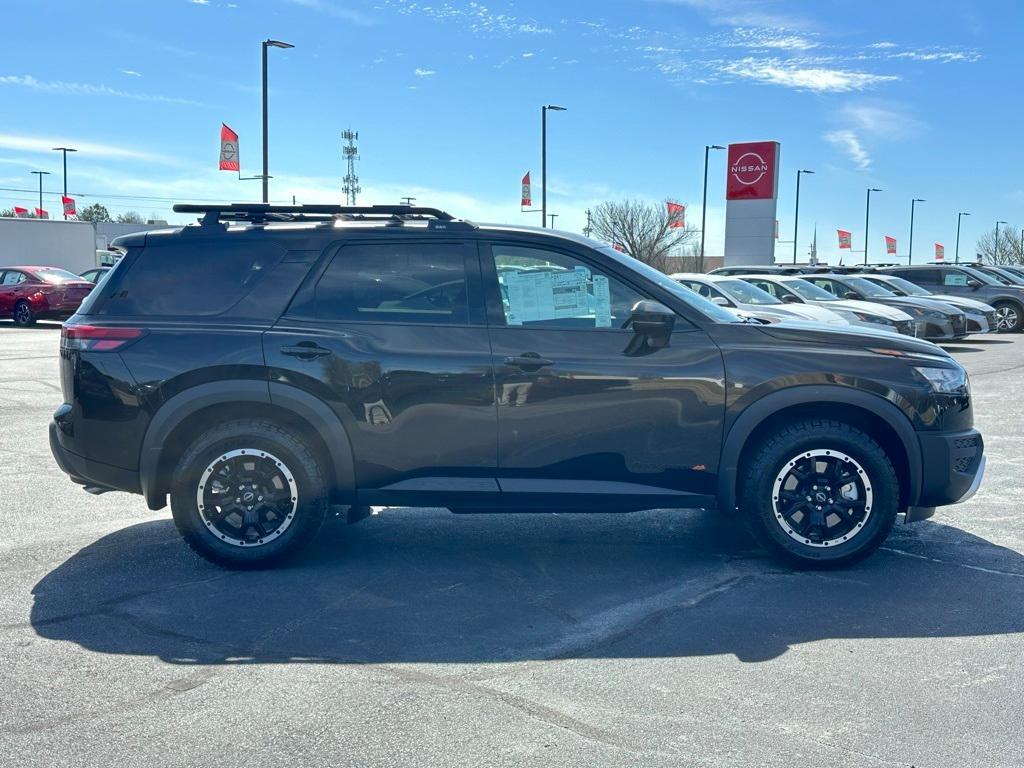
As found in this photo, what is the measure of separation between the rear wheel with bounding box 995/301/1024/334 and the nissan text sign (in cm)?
1066

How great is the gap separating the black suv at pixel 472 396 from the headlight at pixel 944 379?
18 millimetres

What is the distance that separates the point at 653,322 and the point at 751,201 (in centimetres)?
3320

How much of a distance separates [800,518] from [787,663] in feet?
4.46

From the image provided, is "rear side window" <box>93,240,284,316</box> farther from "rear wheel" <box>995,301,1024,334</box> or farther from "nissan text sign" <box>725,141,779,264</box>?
"nissan text sign" <box>725,141,779,264</box>

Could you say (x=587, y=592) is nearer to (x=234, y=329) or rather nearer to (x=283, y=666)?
(x=283, y=666)

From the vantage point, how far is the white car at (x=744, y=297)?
13922mm

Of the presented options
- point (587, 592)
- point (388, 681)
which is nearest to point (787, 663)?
point (587, 592)

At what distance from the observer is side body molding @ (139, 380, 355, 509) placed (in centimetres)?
529

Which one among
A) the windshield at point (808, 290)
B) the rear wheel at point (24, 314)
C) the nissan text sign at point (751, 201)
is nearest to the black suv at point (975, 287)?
the windshield at point (808, 290)

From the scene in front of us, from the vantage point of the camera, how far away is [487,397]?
526 cm

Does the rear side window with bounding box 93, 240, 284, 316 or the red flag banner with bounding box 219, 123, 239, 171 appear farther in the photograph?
the red flag banner with bounding box 219, 123, 239, 171

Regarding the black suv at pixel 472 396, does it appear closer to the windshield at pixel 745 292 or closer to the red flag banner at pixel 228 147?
the windshield at pixel 745 292

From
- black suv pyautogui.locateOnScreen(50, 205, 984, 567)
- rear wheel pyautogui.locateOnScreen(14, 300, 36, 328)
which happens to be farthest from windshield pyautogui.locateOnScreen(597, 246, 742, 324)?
rear wheel pyautogui.locateOnScreen(14, 300, 36, 328)

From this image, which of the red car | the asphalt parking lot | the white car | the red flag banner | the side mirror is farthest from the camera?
the red car
